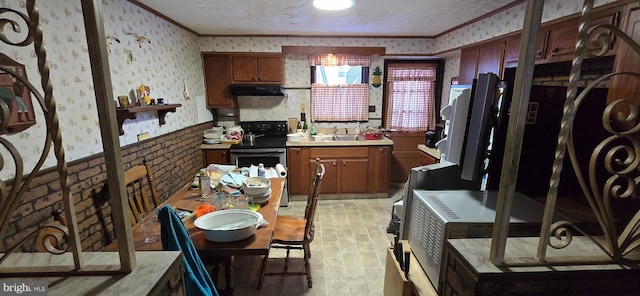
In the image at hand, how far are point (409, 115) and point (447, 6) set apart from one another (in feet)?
7.02

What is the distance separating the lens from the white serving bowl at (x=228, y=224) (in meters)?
1.58

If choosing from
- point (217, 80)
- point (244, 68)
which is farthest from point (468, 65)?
point (217, 80)

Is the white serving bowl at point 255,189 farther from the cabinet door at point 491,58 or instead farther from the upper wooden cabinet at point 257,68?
the cabinet door at point 491,58

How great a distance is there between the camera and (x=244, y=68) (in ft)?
12.9

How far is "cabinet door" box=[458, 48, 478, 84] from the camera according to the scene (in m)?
3.06

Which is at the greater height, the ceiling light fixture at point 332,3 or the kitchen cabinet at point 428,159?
the ceiling light fixture at point 332,3

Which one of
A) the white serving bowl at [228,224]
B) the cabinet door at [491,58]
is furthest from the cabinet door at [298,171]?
the cabinet door at [491,58]

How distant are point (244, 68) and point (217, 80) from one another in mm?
427

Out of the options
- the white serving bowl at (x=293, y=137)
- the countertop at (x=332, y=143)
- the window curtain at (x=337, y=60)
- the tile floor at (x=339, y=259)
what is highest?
the window curtain at (x=337, y=60)

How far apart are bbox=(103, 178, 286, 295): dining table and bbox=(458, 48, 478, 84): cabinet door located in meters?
2.52

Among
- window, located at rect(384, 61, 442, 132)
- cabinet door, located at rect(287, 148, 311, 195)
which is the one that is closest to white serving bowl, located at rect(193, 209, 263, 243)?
cabinet door, located at rect(287, 148, 311, 195)

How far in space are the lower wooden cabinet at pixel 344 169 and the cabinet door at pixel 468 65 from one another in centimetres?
133

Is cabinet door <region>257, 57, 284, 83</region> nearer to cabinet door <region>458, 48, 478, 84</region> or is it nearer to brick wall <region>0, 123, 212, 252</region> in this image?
brick wall <region>0, 123, 212, 252</region>

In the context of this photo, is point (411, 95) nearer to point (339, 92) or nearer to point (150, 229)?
point (339, 92)
